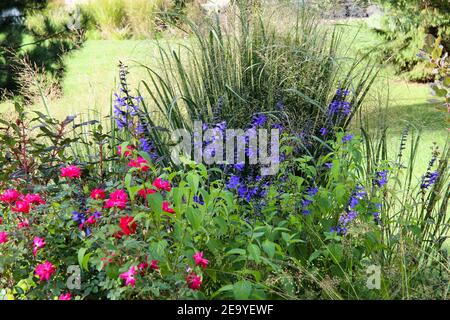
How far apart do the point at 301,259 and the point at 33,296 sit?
3.39 ft

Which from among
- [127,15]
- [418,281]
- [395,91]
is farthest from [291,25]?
[127,15]

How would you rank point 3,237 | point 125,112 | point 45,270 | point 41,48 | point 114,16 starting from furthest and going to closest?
point 114,16 < point 41,48 < point 125,112 < point 3,237 < point 45,270

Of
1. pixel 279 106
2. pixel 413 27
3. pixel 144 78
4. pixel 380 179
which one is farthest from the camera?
pixel 413 27

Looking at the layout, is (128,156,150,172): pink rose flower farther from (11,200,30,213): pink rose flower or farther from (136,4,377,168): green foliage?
(136,4,377,168): green foliage

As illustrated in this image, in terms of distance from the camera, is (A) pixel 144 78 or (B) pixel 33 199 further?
(A) pixel 144 78

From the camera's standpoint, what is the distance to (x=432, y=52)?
7.62 ft

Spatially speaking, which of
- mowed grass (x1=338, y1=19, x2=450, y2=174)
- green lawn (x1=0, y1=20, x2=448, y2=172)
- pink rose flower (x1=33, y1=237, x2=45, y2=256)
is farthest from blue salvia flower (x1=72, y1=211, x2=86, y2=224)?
mowed grass (x1=338, y1=19, x2=450, y2=174)

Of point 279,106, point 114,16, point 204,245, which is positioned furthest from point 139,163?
point 114,16

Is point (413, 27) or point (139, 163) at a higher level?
point (139, 163)

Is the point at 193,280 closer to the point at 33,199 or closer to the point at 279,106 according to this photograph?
the point at 33,199

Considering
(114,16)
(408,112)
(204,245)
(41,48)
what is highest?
(204,245)

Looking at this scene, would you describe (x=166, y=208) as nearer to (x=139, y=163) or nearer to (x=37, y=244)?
(x=139, y=163)

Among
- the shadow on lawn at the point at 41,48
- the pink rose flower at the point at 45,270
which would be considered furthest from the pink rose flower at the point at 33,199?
the shadow on lawn at the point at 41,48
